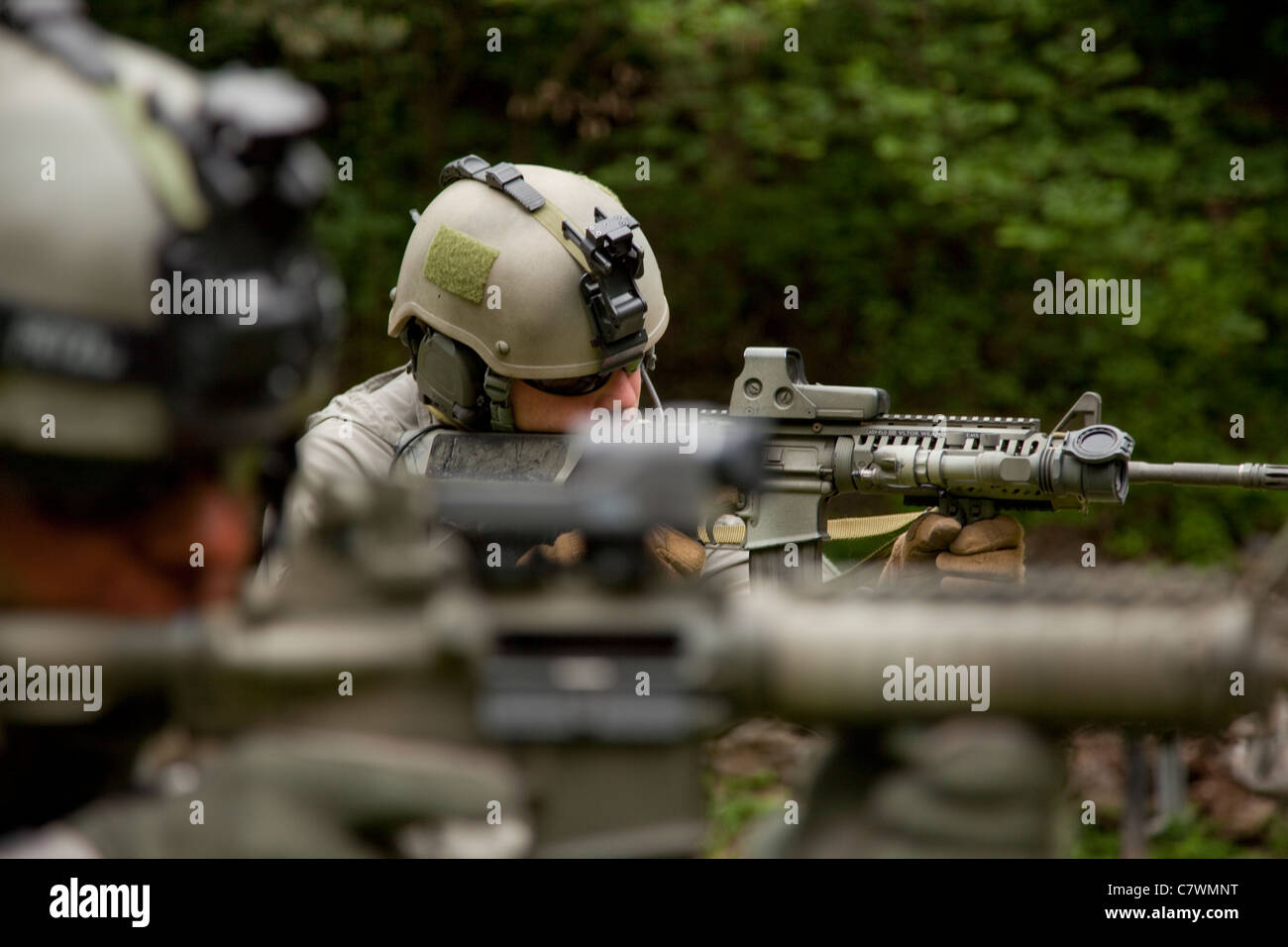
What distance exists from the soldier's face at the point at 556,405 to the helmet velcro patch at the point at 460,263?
0.21 m

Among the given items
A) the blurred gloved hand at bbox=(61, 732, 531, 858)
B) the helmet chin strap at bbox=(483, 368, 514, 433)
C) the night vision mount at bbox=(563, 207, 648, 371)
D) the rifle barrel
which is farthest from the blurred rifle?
the rifle barrel

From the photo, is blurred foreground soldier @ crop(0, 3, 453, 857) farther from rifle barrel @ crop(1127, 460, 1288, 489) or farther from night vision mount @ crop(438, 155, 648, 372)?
rifle barrel @ crop(1127, 460, 1288, 489)

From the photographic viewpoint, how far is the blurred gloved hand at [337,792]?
4.27 ft

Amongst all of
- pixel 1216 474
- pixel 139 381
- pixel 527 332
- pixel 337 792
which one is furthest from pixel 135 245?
pixel 1216 474

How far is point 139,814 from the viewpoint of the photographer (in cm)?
141

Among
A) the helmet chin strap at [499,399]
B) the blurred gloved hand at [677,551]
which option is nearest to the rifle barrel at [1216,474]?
the blurred gloved hand at [677,551]

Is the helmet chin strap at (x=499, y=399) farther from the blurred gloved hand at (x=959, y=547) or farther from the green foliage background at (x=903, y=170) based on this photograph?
the green foliage background at (x=903, y=170)

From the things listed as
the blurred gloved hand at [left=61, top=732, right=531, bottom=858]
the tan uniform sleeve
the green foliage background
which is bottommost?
the blurred gloved hand at [left=61, top=732, right=531, bottom=858]

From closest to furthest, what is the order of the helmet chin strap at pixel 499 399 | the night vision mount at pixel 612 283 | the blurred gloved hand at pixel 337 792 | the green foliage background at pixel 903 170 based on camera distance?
the blurred gloved hand at pixel 337 792
the night vision mount at pixel 612 283
the helmet chin strap at pixel 499 399
the green foliage background at pixel 903 170

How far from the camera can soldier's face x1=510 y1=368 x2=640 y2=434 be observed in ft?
9.36

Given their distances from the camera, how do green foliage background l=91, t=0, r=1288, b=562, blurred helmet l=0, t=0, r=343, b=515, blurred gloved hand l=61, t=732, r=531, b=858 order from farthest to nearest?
green foliage background l=91, t=0, r=1288, b=562 → blurred gloved hand l=61, t=732, r=531, b=858 → blurred helmet l=0, t=0, r=343, b=515

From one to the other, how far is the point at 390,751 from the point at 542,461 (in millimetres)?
1457

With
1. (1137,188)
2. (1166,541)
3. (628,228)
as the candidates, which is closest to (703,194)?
(1137,188)

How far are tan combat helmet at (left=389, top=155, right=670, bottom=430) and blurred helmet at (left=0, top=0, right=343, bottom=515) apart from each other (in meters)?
1.45
